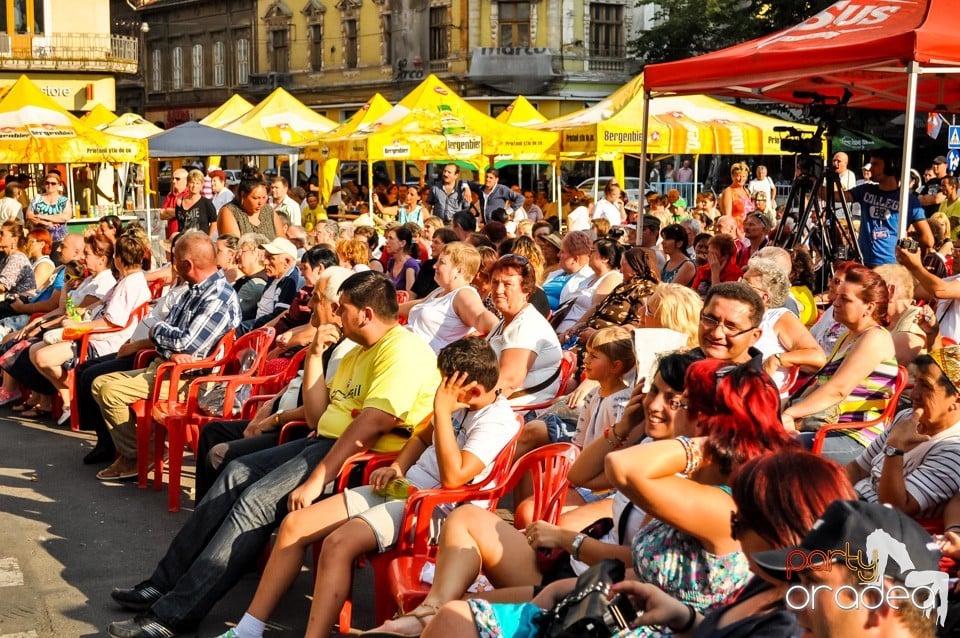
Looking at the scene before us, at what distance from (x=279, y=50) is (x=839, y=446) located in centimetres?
4878

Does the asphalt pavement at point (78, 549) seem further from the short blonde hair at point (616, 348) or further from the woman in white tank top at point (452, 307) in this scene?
the woman in white tank top at point (452, 307)

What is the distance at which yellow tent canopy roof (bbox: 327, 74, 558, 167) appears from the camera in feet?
57.7

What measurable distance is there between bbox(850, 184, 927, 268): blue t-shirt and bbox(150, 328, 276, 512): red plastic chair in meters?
4.33

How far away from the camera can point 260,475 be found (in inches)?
199

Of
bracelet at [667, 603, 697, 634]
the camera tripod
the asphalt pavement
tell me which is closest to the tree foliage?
the camera tripod

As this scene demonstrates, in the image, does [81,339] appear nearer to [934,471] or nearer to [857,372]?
[857,372]

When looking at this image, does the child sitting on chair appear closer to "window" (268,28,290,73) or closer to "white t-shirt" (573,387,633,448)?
"white t-shirt" (573,387,633,448)

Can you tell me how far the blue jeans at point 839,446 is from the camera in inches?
186

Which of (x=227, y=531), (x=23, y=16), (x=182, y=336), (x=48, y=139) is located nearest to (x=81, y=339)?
(x=182, y=336)

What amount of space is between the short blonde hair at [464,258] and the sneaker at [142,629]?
9.39ft

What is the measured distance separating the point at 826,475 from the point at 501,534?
5.04 feet

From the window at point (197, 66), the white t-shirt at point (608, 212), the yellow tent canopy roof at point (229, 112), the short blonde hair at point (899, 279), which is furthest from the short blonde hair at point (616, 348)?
the window at point (197, 66)

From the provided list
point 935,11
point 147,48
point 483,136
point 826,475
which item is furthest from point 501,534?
point 147,48

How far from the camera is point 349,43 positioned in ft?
155
